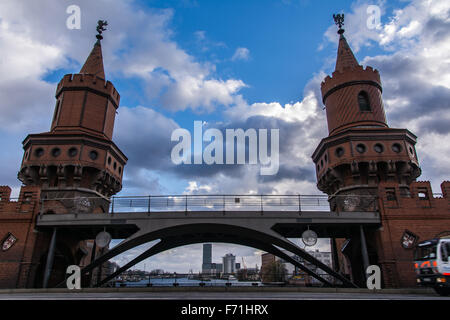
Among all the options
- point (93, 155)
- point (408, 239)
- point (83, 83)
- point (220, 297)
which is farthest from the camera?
point (83, 83)

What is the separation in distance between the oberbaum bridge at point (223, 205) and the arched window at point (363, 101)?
13 cm

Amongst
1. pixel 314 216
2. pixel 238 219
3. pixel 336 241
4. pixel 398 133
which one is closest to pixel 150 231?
pixel 238 219

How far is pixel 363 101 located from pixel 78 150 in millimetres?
29695

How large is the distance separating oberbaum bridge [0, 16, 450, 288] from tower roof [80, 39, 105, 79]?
12 centimetres

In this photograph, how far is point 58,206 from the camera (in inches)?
1048

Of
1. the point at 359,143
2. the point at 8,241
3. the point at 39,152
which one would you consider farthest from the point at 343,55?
the point at 8,241

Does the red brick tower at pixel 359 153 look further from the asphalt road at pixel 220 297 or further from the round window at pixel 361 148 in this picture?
the asphalt road at pixel 220 297

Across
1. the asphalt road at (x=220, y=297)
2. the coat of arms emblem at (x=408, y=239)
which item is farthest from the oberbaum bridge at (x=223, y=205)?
the asphalt road at (x=220, y=297)

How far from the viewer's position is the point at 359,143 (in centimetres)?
2889

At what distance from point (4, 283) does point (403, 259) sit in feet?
90.5

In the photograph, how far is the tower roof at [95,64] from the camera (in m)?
34.9

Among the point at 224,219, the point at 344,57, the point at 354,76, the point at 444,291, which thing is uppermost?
the point at 344,57

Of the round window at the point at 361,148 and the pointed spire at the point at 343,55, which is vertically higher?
the pointed spire at the point at 343,55

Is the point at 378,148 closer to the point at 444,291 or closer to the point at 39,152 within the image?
the point at 444,291
